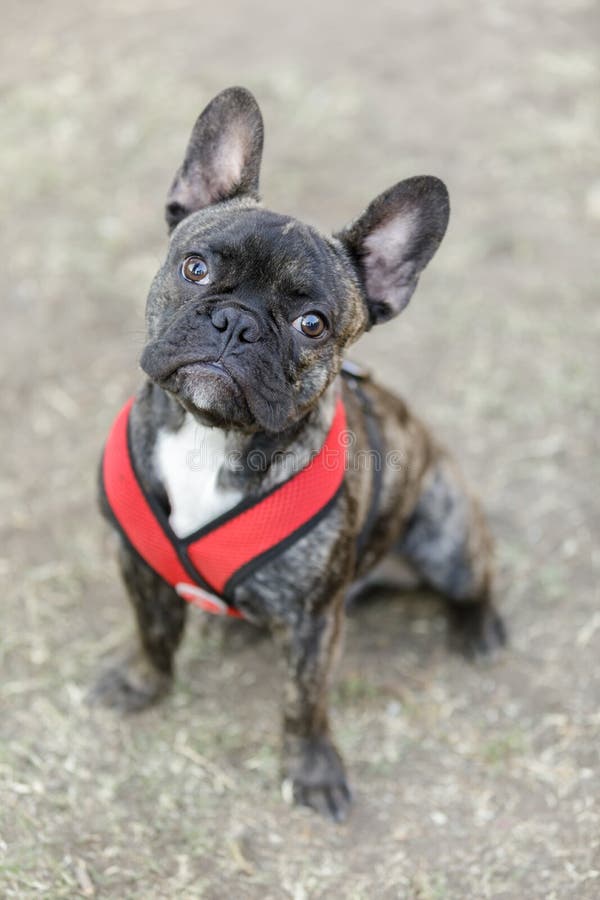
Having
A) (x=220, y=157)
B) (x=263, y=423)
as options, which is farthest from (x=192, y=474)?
(x=220, y=157)

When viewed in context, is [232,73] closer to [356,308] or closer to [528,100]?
[528,100]

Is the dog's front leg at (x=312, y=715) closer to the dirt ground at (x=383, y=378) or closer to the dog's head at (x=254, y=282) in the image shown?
the dirt ground at (x=383, y=378)

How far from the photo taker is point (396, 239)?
3.67 metres

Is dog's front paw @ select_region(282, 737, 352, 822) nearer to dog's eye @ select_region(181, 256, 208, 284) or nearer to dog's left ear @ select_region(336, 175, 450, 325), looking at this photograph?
dog's left ear @ select_region(336, 175, 450, 325)

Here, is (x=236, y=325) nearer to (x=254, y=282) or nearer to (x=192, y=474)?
(x=254, y=282)

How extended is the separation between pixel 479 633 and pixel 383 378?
1938 millimetres

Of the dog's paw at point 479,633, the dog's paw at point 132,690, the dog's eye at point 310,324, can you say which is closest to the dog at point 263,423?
the dog's eye at point 310,324

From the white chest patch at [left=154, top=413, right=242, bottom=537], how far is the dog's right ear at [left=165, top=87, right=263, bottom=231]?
2.71 feet

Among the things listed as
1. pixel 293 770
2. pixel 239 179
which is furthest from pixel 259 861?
pixel 239 179

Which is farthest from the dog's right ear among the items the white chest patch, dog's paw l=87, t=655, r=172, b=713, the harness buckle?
dog's paw l=87, t=655, r=172, b=713

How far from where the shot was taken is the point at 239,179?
3.77 meters

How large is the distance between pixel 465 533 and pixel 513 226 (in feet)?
11.4

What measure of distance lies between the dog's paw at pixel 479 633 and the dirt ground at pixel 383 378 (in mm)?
99

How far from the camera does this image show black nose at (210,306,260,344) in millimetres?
3199
